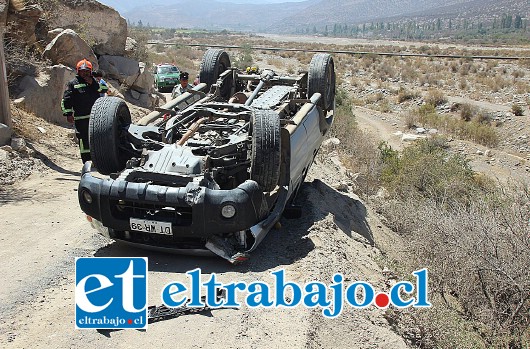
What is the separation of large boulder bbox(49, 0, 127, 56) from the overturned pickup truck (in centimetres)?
899

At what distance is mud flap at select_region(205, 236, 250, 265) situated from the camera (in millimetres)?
5852

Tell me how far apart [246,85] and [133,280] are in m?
5.47

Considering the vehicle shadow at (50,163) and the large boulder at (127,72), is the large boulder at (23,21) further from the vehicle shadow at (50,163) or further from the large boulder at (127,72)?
the large boulder at (127,72)

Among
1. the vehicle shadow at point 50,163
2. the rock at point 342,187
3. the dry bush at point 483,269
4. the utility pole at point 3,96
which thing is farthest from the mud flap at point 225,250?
the utility pole at point 3,96

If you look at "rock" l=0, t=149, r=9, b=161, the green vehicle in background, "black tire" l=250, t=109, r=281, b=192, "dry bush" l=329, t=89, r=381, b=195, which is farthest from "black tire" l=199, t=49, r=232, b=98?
the green vehicle in background

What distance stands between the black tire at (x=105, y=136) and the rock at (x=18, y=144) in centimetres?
356

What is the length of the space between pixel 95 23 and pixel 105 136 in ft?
35.1

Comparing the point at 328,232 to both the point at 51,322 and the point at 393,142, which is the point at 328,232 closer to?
the point at 51,322

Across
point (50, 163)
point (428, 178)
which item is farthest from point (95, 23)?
point (428, 178)

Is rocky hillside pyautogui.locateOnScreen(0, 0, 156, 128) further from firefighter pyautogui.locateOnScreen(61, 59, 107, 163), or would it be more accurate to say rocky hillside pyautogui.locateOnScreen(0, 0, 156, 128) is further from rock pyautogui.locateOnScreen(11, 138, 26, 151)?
firefighter pyautogui.locateOnScreen(61, 59, 107, 163)

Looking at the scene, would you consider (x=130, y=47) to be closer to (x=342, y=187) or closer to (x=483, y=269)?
(x=342, y=187)

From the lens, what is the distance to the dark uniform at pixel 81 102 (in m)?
8.19

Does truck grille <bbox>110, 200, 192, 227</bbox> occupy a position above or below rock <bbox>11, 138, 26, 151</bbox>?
above

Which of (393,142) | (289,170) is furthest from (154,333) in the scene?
(393,142)
